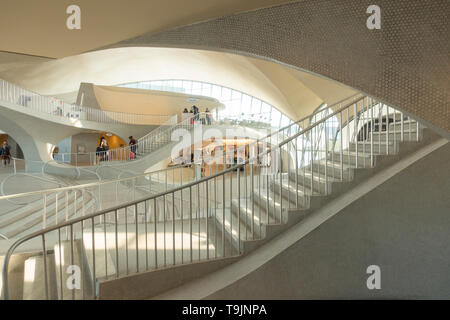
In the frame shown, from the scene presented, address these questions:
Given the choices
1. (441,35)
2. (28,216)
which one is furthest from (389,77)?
(28,216)

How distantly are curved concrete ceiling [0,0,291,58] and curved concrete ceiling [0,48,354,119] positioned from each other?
530 inches

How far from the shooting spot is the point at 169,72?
81.4 feet

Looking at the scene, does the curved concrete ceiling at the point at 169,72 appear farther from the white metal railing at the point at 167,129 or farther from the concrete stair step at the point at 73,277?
the concrete stair step at the point at 73,277

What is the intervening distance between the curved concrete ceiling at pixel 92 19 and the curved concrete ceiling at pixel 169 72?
530 inches

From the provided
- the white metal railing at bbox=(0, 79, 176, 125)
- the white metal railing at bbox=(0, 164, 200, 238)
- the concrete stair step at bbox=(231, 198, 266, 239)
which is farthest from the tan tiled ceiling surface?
the white metal railing at bbox=(0, 79, 176, 125)

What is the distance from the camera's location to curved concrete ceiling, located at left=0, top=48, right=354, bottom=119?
696 inches

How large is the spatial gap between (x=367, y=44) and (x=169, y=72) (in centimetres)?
2362

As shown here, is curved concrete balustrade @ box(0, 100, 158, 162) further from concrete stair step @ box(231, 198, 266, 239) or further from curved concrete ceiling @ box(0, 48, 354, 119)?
concrete stair step @ box(231, 198, 266, 239)

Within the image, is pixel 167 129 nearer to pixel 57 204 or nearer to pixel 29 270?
pixel 57 204

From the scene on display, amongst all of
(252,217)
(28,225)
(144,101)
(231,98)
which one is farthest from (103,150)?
(252,217)
